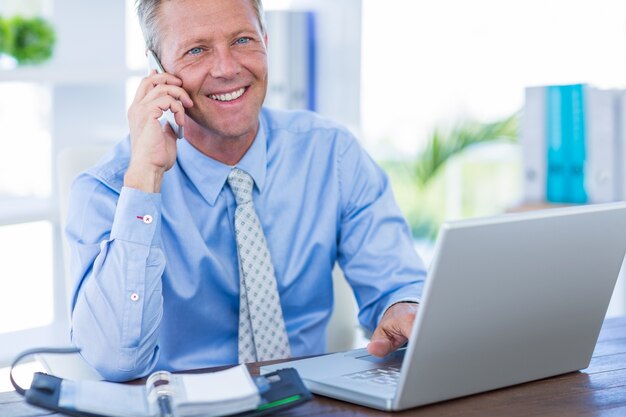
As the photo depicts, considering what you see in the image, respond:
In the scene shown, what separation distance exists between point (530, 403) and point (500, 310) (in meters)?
0.15

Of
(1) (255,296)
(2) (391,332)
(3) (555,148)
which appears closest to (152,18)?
(1) (255,296)

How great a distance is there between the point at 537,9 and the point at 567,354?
3.56 m

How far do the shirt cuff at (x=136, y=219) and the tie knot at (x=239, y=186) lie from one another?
258 mm

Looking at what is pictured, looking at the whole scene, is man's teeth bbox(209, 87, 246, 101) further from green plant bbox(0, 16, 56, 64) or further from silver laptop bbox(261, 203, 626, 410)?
green plant bbox(0, 16, 56, 64)

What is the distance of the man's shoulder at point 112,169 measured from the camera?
1722 millimetres

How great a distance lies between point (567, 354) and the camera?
136cm

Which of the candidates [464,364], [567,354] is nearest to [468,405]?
[464,364]

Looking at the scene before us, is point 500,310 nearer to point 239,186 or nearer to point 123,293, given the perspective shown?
point 123,293

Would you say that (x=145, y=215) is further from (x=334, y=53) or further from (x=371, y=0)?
(x=371, y=0)

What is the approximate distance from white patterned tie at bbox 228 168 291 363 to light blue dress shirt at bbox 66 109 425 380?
4cm

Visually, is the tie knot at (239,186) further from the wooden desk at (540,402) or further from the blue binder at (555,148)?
the blue binder at (555,148)

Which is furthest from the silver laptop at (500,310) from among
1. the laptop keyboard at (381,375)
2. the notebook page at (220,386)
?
the notebook page at (220,386)

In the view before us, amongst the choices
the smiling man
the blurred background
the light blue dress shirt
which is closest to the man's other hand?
the smiling man

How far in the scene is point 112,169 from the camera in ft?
5.73
